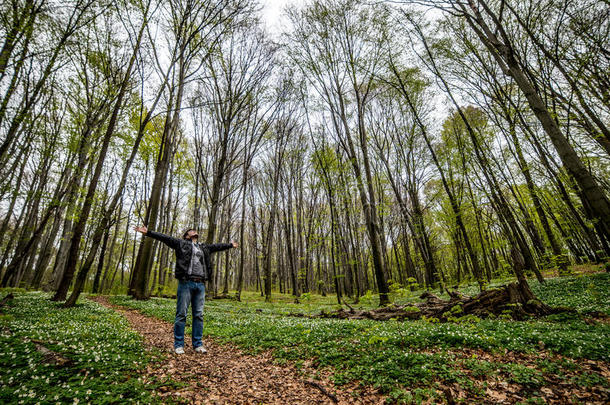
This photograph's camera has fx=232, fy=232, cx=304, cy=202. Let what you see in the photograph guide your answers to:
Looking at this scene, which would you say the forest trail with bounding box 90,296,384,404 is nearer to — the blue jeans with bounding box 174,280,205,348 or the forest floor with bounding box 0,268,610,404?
the forest floor with bounding box 0,268,610,404

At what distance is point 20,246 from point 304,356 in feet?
76.0

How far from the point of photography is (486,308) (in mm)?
7176

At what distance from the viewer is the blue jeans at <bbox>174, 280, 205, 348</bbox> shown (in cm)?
518

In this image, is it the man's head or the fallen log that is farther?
the fallen log

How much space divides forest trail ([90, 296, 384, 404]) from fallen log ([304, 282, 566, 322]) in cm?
472

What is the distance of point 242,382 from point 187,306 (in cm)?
233

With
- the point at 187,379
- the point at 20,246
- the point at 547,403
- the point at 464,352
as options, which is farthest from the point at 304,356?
the point at 20,246

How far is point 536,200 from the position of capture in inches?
571

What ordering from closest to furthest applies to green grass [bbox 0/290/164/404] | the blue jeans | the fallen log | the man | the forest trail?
green grass [bbox 0/290/164/404] → the forest trail → the blue jeans → the man → the fallen log

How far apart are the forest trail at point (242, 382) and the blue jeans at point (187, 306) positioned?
33 cm

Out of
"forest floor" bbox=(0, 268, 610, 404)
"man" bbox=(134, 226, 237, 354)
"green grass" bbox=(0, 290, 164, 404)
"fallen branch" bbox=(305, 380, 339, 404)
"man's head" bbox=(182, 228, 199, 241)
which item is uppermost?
"man's head" bbox=(182, 228, 199, 241)

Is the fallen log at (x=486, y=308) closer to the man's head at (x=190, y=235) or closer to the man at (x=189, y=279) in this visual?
the man at (x=189, y=279)

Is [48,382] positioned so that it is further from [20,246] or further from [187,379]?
[20,246]

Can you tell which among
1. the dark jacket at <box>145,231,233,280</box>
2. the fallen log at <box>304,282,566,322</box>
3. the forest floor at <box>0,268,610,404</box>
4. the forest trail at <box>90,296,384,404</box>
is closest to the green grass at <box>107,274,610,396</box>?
the forest floor at <box>0,268,610,404</box>
